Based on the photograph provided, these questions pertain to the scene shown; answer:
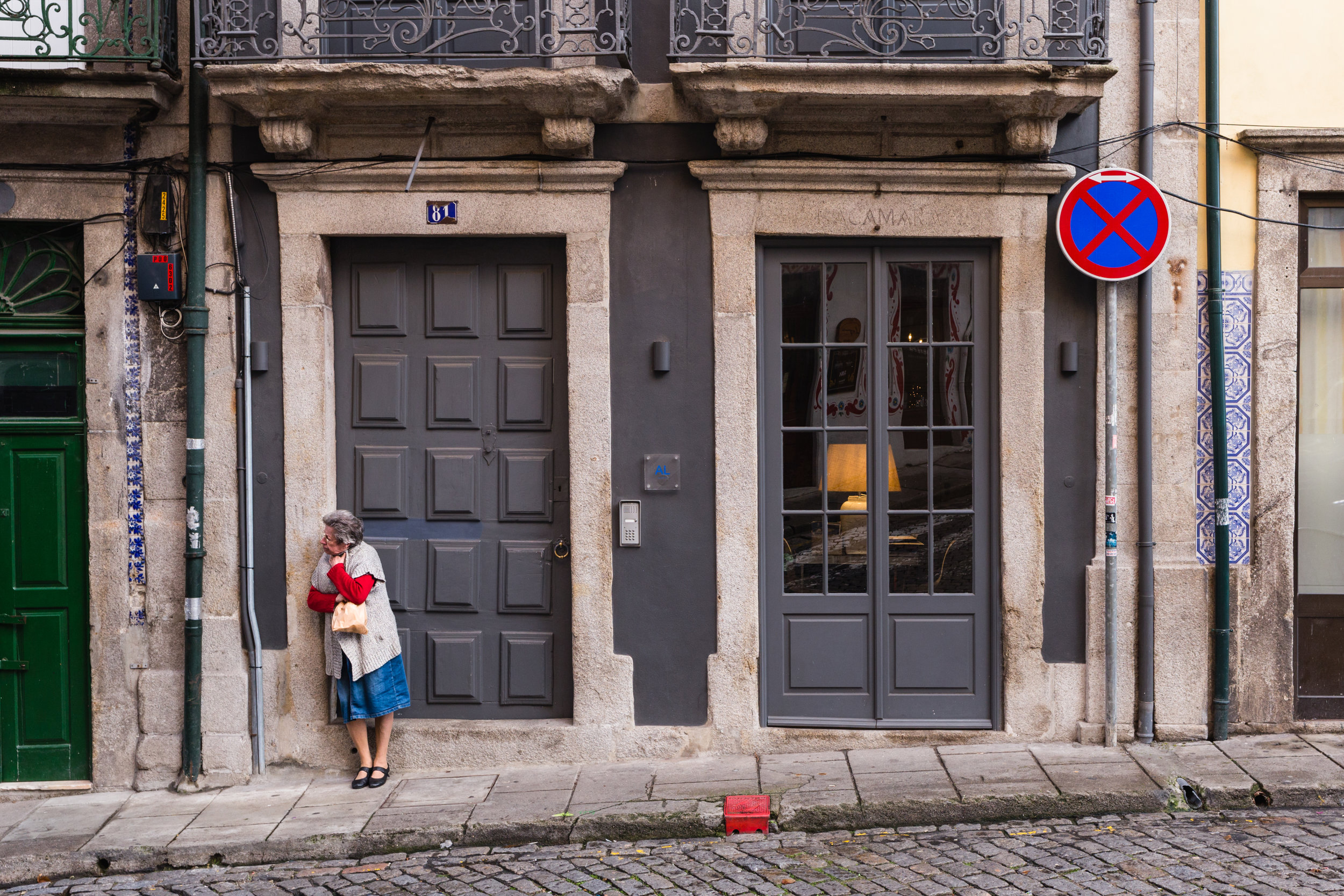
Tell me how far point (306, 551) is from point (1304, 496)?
20.3 feet

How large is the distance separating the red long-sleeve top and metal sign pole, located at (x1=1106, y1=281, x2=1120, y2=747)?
170 inches

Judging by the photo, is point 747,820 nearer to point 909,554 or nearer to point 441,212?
point 909,554

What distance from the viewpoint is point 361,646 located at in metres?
6.06

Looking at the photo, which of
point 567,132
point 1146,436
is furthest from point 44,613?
point 1146,436

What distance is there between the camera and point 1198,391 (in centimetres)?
648

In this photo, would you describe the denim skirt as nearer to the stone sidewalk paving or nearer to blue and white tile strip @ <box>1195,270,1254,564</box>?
the stone sidewalk paving

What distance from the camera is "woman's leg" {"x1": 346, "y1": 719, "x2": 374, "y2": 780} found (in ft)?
20.1

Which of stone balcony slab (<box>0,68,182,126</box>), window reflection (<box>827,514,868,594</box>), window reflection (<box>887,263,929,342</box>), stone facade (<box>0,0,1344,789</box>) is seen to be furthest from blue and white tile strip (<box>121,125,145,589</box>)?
window reflection (<box>887,263,929,342</box>)

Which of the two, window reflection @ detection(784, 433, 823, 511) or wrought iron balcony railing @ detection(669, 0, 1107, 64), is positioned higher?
wrought iron balcony railing @ detection(669, 0, 1107, 64)

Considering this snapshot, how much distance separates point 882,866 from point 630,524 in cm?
244

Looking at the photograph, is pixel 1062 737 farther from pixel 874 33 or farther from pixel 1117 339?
pixel 874 33

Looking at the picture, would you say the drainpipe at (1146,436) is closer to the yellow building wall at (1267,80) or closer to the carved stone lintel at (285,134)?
the yellow building wall at (1267,80)

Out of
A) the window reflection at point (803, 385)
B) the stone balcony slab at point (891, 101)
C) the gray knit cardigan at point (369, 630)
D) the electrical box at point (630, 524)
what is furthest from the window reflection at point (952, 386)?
the gray knit cardigan at point (369, 630)

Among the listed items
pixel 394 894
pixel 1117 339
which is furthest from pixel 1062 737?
pixel 394 894
